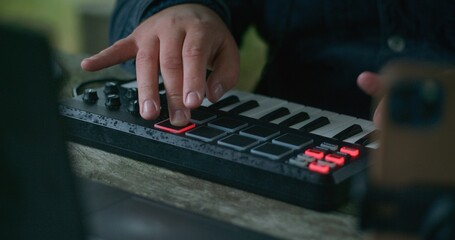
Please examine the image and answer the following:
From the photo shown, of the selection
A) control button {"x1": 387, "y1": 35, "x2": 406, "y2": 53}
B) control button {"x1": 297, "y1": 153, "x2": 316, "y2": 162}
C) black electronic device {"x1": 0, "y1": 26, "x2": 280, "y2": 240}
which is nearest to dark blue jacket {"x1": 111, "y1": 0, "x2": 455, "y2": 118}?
control button {"x1": 387, "y1": 35, "x2": 406, "y2": 53}

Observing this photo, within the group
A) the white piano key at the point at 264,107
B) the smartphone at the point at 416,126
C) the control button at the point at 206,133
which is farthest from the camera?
the white piano key at the point at 264,107

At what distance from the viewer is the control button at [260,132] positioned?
71cm

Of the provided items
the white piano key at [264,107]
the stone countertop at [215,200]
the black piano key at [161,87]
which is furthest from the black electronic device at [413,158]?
the black piano key at [161,87]

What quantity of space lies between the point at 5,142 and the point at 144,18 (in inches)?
25.3

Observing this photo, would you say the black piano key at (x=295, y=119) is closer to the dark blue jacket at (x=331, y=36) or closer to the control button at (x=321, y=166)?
the control button at (x=321, y=166)

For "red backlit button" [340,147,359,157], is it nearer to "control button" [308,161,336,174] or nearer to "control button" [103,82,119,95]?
"control button" [308,161,336,174]

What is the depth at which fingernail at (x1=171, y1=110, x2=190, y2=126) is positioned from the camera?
0.75 m

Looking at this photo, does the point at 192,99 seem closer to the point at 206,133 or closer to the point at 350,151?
the point at 206,133

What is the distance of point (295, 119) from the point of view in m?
0.80

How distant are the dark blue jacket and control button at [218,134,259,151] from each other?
1.23ft

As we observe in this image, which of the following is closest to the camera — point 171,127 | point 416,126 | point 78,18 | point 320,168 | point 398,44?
point 416,126

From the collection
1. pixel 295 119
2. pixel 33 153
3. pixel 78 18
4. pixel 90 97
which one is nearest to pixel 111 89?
pixel 90 97

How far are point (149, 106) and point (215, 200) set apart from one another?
0.17m

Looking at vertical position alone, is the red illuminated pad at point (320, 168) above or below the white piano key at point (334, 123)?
above
